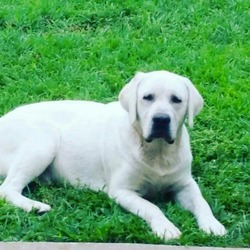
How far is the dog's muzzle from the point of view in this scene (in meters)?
5.82

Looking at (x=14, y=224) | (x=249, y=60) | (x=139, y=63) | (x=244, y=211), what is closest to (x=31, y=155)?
(x=14, y=224)

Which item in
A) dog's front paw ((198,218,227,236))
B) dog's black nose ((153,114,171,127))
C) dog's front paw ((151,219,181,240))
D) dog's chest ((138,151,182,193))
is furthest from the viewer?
dog's chest ((138,151,182,193))

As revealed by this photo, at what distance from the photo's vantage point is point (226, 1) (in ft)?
32.2

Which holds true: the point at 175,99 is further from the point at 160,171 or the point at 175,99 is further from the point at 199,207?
the point at 199,207

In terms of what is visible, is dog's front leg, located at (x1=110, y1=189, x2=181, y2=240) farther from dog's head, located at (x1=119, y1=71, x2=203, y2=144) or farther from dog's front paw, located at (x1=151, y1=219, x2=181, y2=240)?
dog's head, located at (x1=119, y1=71, x2=203, y2=144)

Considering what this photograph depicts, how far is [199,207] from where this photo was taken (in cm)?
591

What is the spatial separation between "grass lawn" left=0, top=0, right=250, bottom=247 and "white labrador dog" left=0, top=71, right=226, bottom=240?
0.11 meters

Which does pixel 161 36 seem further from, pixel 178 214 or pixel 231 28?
pixel 178 214

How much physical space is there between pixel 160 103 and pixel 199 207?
71 centimetres

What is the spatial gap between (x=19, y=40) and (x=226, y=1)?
234cm

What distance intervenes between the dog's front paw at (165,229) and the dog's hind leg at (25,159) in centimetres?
92

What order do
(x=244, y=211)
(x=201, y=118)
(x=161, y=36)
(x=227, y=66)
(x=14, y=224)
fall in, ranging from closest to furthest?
(x=14, y=224)
(x=244, y=211)
(x=201, y=118)
(x=227, y=66)
(x=161, y=36)

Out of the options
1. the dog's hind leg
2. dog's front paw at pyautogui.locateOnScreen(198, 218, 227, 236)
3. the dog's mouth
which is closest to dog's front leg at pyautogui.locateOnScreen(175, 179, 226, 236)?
dog's front paw at pyautogui.locateOnScreen(198, 218, 227, 236)

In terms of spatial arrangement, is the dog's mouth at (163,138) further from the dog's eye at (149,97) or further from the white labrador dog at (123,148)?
the dog's eye at (149,97)
